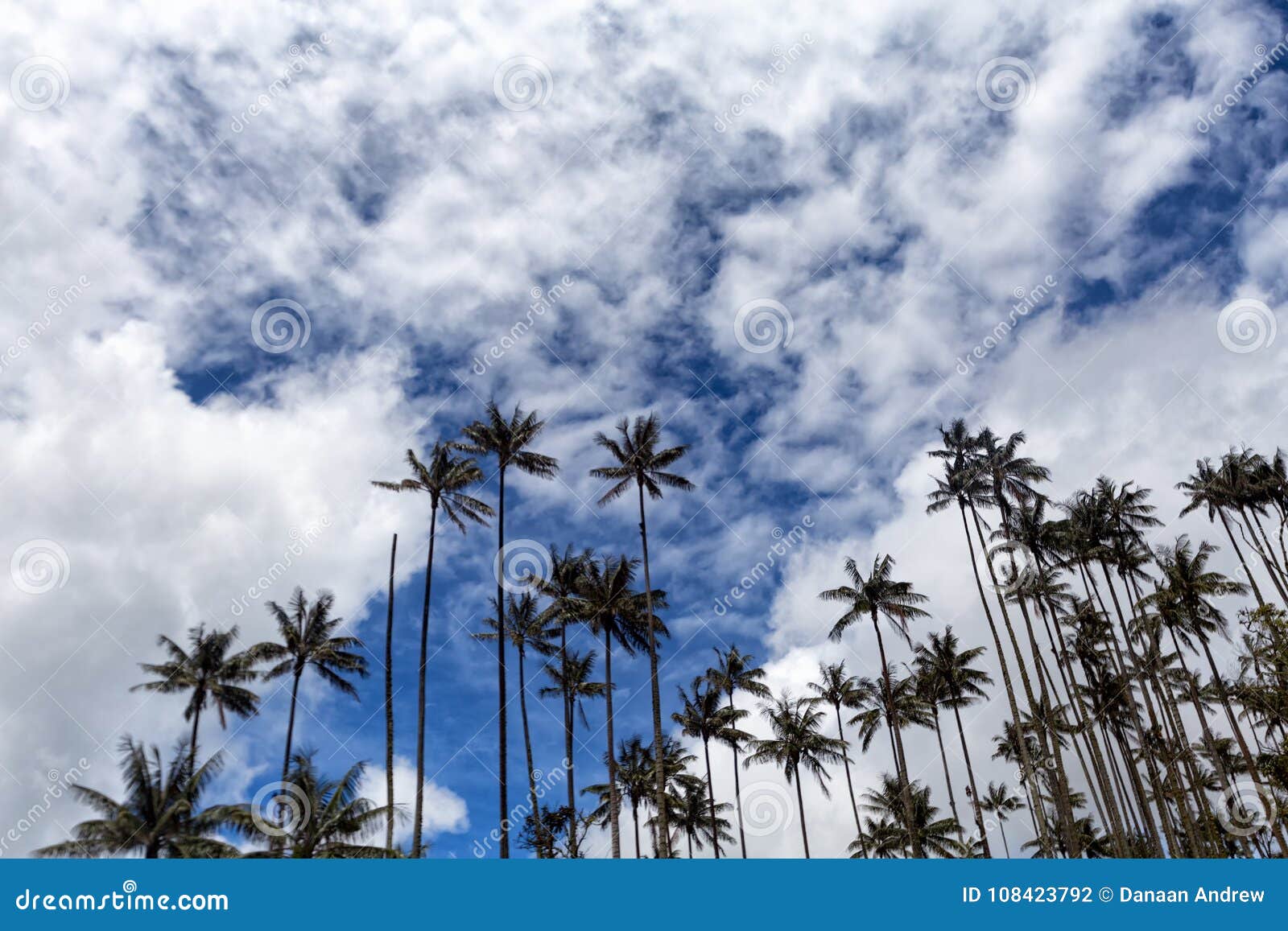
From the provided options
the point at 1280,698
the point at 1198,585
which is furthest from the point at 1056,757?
the point at 1280,698

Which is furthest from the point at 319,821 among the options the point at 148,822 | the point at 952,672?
the point at 952,672

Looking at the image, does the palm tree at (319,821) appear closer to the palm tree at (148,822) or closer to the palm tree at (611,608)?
the palm tree at (148,822)

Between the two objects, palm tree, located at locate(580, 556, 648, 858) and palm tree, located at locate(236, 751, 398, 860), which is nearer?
palm tree, located at locate(236, 751, 398, 860)

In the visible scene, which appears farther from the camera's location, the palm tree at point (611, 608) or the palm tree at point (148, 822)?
the palm tree at point (611, 608)

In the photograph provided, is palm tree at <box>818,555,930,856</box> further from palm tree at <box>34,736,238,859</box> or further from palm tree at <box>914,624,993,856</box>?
palm tree at <box>34,736,238,859</box>

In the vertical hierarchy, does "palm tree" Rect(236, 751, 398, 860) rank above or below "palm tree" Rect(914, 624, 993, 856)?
below

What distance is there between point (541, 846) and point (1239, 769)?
5008 centimetres

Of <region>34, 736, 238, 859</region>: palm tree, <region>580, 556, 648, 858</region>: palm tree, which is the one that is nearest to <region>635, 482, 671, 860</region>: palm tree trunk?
<region>580, 556, 648, 858</region>: palm tree

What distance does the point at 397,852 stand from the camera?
Result: 28922 mm

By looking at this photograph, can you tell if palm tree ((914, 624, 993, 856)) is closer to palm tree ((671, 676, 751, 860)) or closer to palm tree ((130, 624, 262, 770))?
palm tree ((671, 676, 751, 860))

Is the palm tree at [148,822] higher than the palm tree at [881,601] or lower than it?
lower

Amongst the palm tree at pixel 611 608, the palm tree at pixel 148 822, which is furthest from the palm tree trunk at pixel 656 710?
the palm tree at pixel 148 822

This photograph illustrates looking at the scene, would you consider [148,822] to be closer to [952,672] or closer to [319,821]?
[319,821]

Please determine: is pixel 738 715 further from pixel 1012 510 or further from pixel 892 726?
pixel 1012 510
